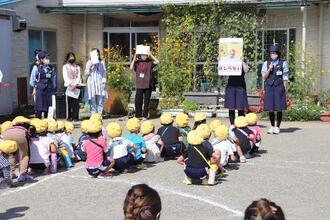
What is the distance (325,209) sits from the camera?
20.8 ft

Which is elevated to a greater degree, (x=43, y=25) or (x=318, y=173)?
(x=43, y=25)

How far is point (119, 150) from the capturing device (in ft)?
26.8

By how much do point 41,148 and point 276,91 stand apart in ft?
18.1

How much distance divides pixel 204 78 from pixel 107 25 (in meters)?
4.23

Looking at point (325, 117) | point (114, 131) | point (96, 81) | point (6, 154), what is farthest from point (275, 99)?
point (6, 154)

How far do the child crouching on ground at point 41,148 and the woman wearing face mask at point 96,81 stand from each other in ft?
18.7

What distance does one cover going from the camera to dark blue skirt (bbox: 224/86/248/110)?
11.8m

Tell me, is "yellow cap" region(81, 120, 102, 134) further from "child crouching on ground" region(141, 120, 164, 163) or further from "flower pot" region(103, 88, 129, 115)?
"flower pot" region(103, 88, 129, 115)

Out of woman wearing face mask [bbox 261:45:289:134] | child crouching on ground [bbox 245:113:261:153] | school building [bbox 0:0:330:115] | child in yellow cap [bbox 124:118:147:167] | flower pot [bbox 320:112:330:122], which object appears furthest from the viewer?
school building [bbox 0:0:330:115]

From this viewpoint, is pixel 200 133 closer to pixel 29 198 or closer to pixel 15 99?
pixel 29 198

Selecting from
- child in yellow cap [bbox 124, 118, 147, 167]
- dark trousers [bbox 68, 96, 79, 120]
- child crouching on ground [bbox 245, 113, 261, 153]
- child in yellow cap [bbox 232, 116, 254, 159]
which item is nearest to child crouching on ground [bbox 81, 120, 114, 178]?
child in yellow cap [bbox 124, 118, 147, 167]

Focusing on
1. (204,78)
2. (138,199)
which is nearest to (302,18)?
(204,78)

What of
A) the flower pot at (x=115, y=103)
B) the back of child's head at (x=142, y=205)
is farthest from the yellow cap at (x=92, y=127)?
the flower pot at (x=115, y=103)

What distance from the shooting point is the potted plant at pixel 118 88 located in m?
15.5
